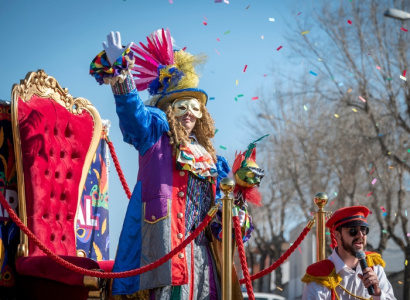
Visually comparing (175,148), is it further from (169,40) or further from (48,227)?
(48,227)

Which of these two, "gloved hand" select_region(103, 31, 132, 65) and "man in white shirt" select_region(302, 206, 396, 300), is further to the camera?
"man in white shirt" select_region(302, 206, 396, 300)

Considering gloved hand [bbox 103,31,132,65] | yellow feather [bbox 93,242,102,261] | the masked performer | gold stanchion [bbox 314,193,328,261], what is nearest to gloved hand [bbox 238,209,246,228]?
the masked performer

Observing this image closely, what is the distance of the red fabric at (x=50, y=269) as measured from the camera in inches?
201

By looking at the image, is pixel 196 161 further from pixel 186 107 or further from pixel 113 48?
pixel 113 48

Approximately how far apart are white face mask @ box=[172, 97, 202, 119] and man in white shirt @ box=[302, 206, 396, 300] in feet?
4.24

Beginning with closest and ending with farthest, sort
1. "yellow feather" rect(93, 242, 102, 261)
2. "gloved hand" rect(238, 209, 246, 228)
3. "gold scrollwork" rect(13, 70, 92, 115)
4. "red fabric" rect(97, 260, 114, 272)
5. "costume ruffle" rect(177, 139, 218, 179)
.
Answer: "costume ruffle" rect(177, 139, 218, 179) < "gloved hand" rect(238, 209, 246, 228) < "gold scrollwork" rect(13, 70, 92, 115) < "red fabric" rect(97, 260, 114, 272) < "yellow feather" rect(93, 242, 102, 261)

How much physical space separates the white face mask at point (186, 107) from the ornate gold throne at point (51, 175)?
3.98ft

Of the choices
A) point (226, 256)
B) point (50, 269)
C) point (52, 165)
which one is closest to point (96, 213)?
point (52, 165)

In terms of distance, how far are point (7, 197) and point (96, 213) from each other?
1052 mm

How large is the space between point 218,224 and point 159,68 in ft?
4.18

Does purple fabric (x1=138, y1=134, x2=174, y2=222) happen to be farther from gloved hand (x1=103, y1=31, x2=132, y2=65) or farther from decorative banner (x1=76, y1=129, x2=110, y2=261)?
decorative banner (x1=76, y1=129, x2=110, y2=261)

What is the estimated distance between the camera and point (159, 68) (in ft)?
17.4

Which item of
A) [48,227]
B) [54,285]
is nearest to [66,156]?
[48,227]

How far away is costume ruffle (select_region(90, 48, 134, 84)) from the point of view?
4.49 metres
